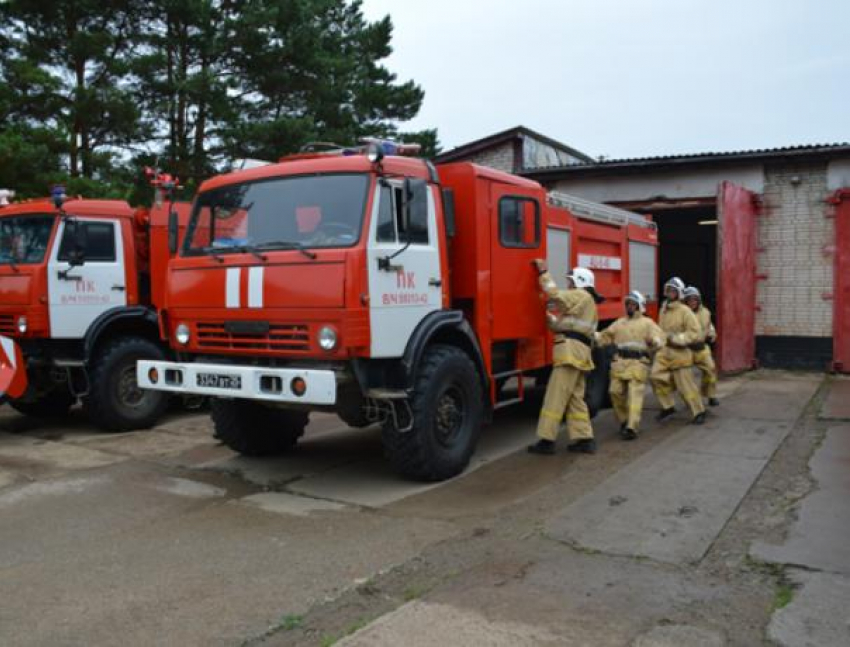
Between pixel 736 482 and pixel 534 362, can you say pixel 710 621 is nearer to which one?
pixel 736 482

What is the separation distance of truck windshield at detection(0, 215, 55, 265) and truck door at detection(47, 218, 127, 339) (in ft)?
0.51

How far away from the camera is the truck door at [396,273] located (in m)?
5.49

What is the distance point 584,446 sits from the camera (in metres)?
7.28

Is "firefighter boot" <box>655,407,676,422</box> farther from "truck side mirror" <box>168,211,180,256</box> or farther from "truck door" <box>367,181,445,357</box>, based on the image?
"truck side mirror" <box>168,211,180,256</box>

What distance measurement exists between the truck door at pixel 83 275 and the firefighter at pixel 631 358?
5342mm

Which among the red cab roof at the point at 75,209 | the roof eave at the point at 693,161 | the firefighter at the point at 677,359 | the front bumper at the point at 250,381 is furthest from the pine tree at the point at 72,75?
the firefighter at the point at 677,359

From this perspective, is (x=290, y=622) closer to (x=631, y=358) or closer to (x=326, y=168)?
(x=326, y=168)

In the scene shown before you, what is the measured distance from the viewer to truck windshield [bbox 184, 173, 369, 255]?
5543 millimetres

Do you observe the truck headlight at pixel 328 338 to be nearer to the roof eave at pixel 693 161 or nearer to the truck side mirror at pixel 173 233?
the truck side mirror at pixel 173 233

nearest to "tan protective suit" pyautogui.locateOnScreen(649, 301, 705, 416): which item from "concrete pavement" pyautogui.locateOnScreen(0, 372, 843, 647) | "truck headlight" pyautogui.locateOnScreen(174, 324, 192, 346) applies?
"concrete pavement" pyautogui.locateOnScreen(0, 372, 843, 647)

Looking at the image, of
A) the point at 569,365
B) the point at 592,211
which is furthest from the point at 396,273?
the point at 592,211

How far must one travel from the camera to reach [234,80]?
17516 mm

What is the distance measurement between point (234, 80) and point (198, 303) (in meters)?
13.0

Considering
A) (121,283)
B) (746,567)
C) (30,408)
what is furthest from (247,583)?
(30,408)
